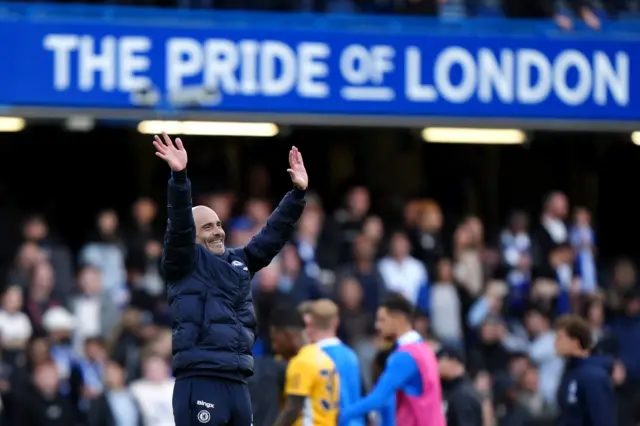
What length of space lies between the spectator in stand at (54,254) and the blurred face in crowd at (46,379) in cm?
160

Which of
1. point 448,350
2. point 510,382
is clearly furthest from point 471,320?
point 448,350

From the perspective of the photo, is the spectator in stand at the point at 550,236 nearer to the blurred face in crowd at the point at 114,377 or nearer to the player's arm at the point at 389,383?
the blurred face in crowd at the point at 114,377

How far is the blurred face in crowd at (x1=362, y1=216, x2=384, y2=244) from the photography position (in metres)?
18.2

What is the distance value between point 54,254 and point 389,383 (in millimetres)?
6798

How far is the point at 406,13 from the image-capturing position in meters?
19.9

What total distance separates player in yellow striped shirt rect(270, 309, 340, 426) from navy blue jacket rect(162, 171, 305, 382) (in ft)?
5.12

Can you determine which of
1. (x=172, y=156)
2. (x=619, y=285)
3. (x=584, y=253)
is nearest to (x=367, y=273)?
(x=584, y=253)

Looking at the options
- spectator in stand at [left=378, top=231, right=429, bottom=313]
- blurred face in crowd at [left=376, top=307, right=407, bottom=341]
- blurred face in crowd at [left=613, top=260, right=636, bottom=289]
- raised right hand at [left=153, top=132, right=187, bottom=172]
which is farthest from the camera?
blurred face in crowd at [left=613, top=260, right=636, bottom=289]

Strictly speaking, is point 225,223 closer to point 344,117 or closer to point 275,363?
point 344,117

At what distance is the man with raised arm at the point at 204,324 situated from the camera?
977 cm

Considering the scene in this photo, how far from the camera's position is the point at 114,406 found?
1616 cm

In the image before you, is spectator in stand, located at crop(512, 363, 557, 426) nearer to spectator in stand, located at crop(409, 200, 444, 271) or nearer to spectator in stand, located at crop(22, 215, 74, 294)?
spectator in stand, located at crop(409, 200, 444, 271)

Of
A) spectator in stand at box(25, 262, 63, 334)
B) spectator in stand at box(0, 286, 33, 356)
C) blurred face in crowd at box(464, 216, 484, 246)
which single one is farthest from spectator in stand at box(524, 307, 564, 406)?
spectator in stand at box(0, 286, 33, 356)

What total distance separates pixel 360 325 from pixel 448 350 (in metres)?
3.72
